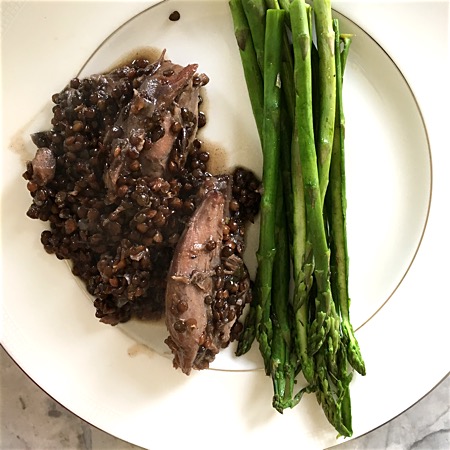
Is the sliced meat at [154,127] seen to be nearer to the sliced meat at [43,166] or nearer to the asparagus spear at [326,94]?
the sliced meat at [43,166]

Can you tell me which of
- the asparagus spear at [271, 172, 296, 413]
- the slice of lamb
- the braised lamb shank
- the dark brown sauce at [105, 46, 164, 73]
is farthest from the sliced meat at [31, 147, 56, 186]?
the asparagus spear at [271, 172, 296, 413]

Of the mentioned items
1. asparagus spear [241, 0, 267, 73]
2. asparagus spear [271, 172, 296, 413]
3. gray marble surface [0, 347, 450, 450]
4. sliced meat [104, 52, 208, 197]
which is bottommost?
gray marble surface [0, 347, 450, 450]

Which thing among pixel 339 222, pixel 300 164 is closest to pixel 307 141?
pixel 300 164

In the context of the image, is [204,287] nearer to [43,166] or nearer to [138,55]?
[43,166]

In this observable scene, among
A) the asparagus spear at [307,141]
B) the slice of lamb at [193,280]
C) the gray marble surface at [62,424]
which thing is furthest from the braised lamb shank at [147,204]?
the gray marble surface at [62,424]

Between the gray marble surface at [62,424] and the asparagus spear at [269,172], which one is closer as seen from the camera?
the asparagus spear at [269,172]

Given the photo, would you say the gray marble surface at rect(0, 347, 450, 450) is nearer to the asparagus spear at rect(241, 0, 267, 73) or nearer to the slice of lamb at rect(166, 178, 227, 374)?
the slice of lamb at rect(166, 178, 227, 374)

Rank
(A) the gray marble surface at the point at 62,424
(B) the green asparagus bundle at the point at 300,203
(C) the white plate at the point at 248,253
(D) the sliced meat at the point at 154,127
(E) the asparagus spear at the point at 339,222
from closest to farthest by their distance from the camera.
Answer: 1. (D) the sliced meat at the point at 154,127
2. (B) the green asparagus bundle at the point at 300,203
3. (E) the asparagus spear at the point at 339,222
4. (C) the white plate at the point at 248,253
5. (A) the gray marble surface at the point at 62,424
